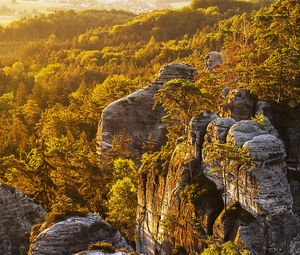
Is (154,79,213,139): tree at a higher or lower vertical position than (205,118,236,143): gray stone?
higher

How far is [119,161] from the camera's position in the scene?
5794 centimetres

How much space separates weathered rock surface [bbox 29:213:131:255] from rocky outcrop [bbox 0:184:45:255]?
6.61 metres

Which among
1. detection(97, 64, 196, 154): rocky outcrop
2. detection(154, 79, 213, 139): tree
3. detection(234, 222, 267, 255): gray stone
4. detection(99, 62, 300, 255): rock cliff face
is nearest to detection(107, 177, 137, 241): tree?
detection(99, 62, 300, 255): rock cliff face

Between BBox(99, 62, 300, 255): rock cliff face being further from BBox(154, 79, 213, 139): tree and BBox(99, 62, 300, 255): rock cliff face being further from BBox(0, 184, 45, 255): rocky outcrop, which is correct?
BBox(0, 184, 45, 255): rocky outcrop

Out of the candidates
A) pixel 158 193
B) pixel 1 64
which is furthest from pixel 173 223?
pixel 1 64

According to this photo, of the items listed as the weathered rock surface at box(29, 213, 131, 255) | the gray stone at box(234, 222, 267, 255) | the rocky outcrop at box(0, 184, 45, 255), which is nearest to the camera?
the weathered rock surface at box(29, 213, 131, 255)

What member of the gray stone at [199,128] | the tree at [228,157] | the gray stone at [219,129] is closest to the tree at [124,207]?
the gray stone at [199,128]

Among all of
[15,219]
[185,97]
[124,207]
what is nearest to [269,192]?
[185,97]

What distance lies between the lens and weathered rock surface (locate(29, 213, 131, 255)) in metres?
29.5

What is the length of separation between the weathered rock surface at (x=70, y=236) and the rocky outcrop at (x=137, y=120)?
33.3 metres

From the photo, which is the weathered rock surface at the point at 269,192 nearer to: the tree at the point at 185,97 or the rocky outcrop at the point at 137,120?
the tree at the point at 185,97

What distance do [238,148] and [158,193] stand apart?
1222cm

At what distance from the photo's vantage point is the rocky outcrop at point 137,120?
64938 millimetres

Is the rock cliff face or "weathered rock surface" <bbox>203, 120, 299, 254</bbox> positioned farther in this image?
the rock cliff face
